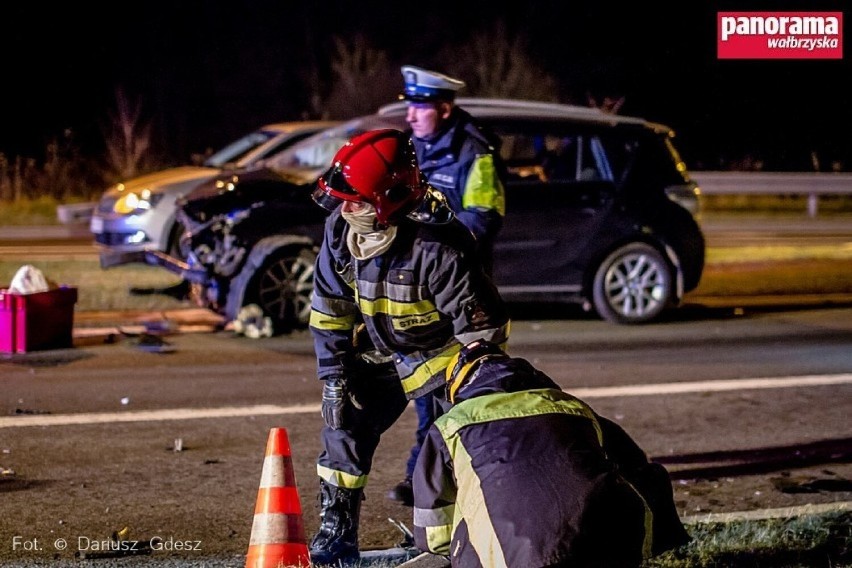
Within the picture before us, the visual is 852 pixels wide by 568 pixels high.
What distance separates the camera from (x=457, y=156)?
6480 millimetres

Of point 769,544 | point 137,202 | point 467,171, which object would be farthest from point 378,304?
point 137,202

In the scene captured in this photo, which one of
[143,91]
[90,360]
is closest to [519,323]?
[90,360]

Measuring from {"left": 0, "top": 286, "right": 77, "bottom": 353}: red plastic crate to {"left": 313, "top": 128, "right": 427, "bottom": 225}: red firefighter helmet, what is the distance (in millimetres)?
5157

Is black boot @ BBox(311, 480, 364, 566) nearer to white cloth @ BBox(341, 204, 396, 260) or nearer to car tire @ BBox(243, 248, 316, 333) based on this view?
white cloth @ BBox(341, 204, 396, 260)

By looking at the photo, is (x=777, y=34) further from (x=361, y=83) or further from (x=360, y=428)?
(x=360, y=428)

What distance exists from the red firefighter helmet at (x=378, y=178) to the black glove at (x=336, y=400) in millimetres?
690

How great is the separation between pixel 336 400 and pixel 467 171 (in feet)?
6.61

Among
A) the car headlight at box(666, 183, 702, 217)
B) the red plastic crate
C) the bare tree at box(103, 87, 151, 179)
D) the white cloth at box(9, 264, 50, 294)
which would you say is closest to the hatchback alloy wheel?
the red plastic crate

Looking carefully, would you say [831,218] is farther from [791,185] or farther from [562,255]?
[562,255]

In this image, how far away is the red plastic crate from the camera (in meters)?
9.00

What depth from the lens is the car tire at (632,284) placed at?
35.6 ft

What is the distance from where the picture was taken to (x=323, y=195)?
4480 mm

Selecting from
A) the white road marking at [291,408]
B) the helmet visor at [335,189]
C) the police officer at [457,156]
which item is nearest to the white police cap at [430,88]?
the police officer at [457,156]

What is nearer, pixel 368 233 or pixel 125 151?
pixel 368 233
